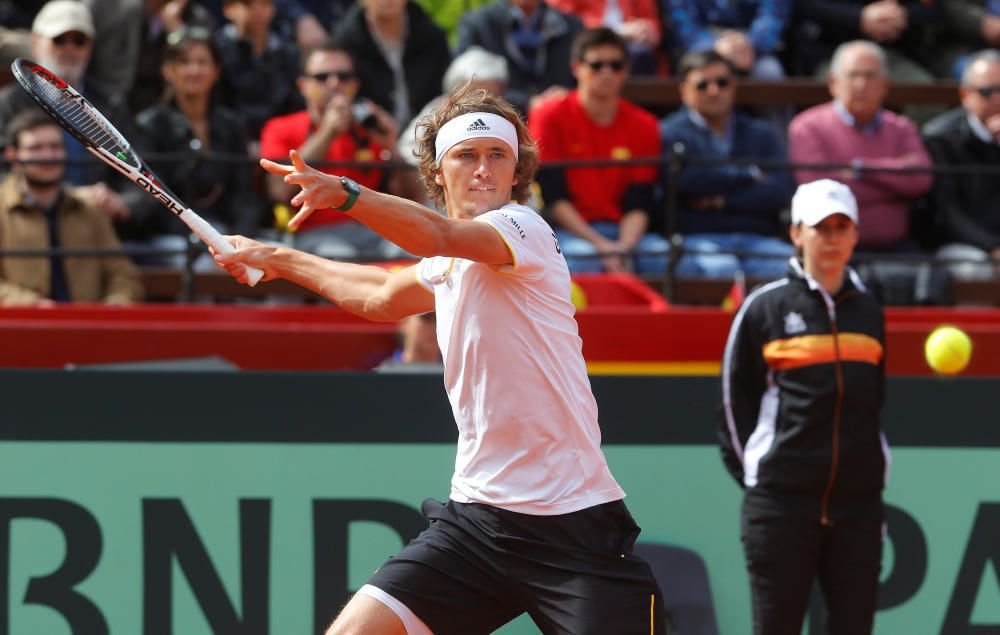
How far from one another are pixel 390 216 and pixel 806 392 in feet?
7.16

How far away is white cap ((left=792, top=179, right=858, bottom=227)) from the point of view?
201 inches

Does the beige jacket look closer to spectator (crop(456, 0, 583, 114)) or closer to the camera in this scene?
the camera

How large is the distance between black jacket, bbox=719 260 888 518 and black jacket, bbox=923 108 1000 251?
11.1 ft

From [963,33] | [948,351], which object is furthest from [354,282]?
[963,33]

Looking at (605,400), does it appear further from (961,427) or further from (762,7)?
(762,7)

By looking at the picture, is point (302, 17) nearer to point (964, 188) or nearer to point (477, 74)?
point (477, 74)

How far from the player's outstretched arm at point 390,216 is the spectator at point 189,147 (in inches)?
169

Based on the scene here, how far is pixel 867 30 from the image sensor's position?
390 inches

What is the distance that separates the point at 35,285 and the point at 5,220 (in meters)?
0.36

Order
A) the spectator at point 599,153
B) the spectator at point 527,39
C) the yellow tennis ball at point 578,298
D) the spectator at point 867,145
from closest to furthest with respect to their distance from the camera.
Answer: the yellow tennis ball at point 578,298, the spectator at point 599,153, the spectator at point 867,145, the spectator at point 527,39

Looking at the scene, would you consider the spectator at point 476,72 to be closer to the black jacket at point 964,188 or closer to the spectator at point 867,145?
the spectator at point 867,145

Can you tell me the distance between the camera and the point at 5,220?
7.04m

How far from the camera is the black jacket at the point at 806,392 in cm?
493

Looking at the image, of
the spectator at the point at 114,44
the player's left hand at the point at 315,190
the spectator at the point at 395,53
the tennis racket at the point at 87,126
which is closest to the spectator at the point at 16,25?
the spectator at the point at 114,44
